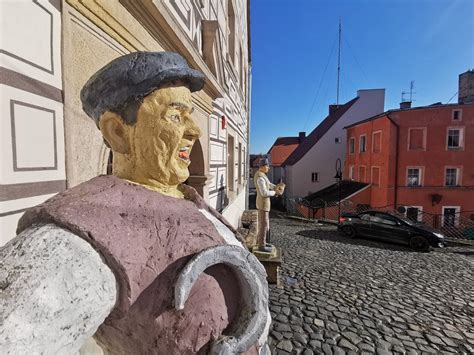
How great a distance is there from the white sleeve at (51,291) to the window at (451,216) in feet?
60.0

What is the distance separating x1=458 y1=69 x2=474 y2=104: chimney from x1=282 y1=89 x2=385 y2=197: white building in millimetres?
4612

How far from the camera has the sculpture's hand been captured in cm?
69

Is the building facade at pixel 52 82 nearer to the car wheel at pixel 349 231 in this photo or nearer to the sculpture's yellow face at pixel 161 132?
the sculpture's yellow face at pixel 161 132

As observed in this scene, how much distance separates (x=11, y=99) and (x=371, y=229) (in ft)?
32.2

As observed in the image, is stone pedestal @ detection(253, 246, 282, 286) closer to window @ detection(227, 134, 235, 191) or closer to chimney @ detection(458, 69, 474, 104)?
window @ detection(227, 134, 235, 191)

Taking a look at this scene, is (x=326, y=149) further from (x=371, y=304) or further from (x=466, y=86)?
(x=371, y=304)

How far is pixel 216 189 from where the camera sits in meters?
5.49

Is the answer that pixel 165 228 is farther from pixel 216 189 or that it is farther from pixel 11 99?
pixel 216 189

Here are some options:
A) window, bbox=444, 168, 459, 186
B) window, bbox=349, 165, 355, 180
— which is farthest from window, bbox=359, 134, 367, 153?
window, bbox=444, 168, 459, 186

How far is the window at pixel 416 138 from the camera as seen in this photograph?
14.9 meters

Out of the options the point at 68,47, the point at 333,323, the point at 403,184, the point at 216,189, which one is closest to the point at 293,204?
the point at 403,184

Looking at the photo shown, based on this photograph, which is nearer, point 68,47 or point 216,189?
point 68,47

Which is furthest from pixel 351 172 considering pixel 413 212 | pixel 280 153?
pixel 280 153

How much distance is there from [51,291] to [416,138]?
18067 millimetres
